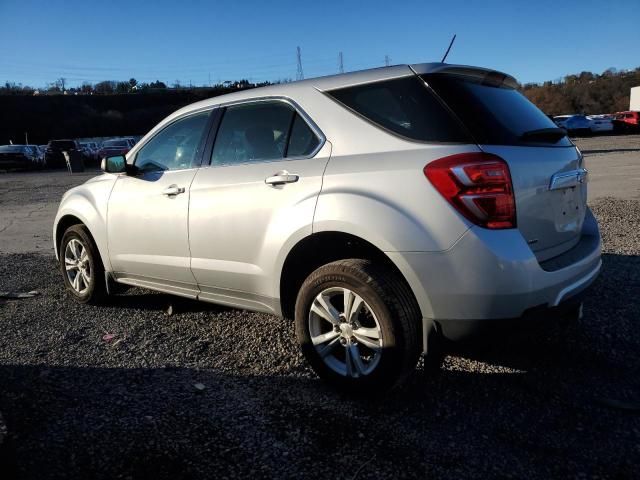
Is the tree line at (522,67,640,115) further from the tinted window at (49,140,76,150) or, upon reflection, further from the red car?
the tinted window at (49,140,76,150)

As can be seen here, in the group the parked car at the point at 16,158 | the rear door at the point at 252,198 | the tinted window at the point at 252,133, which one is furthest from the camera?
the parked car at the point at 16,158

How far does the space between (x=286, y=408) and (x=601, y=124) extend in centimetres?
4189

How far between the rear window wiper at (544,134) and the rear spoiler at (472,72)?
1.37ft

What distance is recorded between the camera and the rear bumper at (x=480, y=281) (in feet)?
8.23

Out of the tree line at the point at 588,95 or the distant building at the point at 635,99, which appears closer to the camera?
the distant building at the point at 635,99

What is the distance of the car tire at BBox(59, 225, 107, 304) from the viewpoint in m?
4.78

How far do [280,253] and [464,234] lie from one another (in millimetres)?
1156

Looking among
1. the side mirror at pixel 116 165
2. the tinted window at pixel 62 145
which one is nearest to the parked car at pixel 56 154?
the tinted window at pixel 62 145

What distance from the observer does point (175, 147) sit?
421cm

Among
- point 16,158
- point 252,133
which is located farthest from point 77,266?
point 16,158

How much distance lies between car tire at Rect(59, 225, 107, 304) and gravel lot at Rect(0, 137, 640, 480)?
58cm

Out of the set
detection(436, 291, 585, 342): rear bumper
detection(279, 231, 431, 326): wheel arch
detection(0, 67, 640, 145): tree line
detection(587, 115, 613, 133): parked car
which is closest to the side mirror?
detection(279, 231, 431, 326): wheel arch

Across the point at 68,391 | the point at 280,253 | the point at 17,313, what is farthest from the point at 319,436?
the point at 17,313

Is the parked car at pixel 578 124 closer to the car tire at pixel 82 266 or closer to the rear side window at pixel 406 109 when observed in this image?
the car tire at pixel 82 266
